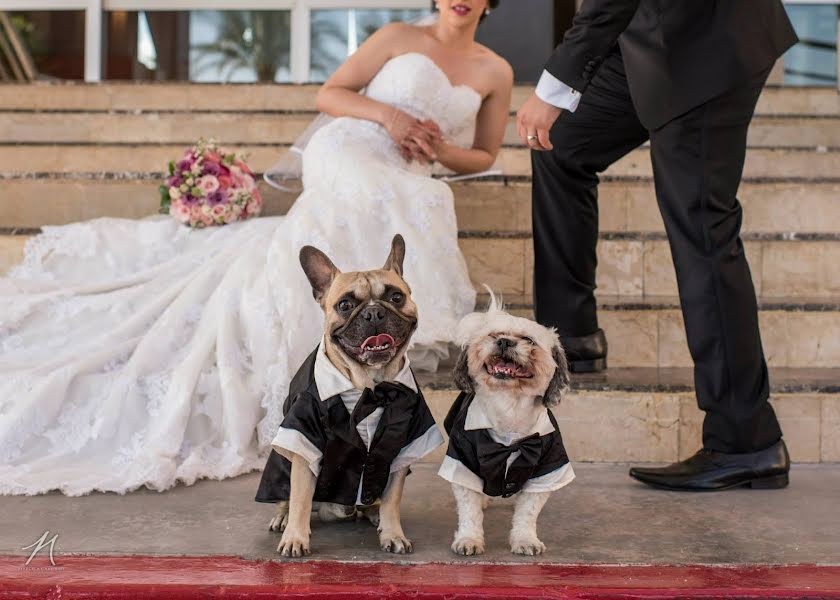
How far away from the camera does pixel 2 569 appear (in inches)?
73.9

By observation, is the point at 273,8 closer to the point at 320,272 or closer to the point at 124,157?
the point at 124,157

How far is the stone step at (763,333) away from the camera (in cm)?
340

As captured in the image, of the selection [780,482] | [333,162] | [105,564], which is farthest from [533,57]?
[105,564]

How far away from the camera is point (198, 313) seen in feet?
11.0

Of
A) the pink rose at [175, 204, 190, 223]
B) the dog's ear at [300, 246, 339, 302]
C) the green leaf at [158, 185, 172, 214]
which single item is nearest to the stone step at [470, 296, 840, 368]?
the dog's ear at [300, 246, 339, 302]

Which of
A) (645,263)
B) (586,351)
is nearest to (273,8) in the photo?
(645,263)

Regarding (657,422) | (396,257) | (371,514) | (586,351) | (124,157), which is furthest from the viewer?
(124,157)

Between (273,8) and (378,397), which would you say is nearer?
(378,397)

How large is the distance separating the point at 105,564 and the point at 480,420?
2.96 feet

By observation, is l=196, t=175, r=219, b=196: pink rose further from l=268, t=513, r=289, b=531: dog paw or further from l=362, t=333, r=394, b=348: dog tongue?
l=362, t=333, r=394, b=348: dog tongue

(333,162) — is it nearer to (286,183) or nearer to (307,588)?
(286,183)

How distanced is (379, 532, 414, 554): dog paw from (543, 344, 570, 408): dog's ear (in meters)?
0.46

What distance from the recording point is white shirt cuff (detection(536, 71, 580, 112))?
2.41 meters

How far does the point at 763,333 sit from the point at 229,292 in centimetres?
205
